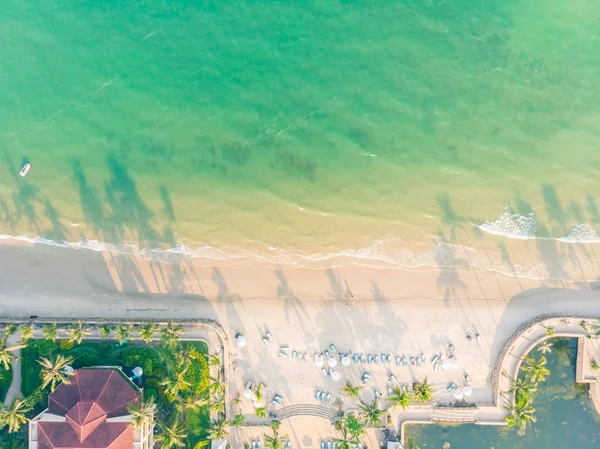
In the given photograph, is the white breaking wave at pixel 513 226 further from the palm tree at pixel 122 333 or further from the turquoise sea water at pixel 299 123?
the palm tree at pixel 122 333

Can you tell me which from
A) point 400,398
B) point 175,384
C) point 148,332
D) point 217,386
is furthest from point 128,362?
point 400,398

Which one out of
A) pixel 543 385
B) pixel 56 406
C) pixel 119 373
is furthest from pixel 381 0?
pixel 56 406

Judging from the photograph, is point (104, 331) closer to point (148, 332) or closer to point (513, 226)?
point (148, 332)

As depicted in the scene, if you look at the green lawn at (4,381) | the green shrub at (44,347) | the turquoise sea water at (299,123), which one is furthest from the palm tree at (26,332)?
the turquoise sea water at (299,123)

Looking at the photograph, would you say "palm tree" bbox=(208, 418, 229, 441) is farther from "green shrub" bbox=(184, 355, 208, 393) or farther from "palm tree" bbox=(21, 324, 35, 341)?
"palm tree" bbox=(21, 324, 35, 341)

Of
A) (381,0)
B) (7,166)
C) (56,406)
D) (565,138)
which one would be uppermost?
(381,0)

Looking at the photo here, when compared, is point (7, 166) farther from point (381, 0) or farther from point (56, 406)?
point (381, 0)
